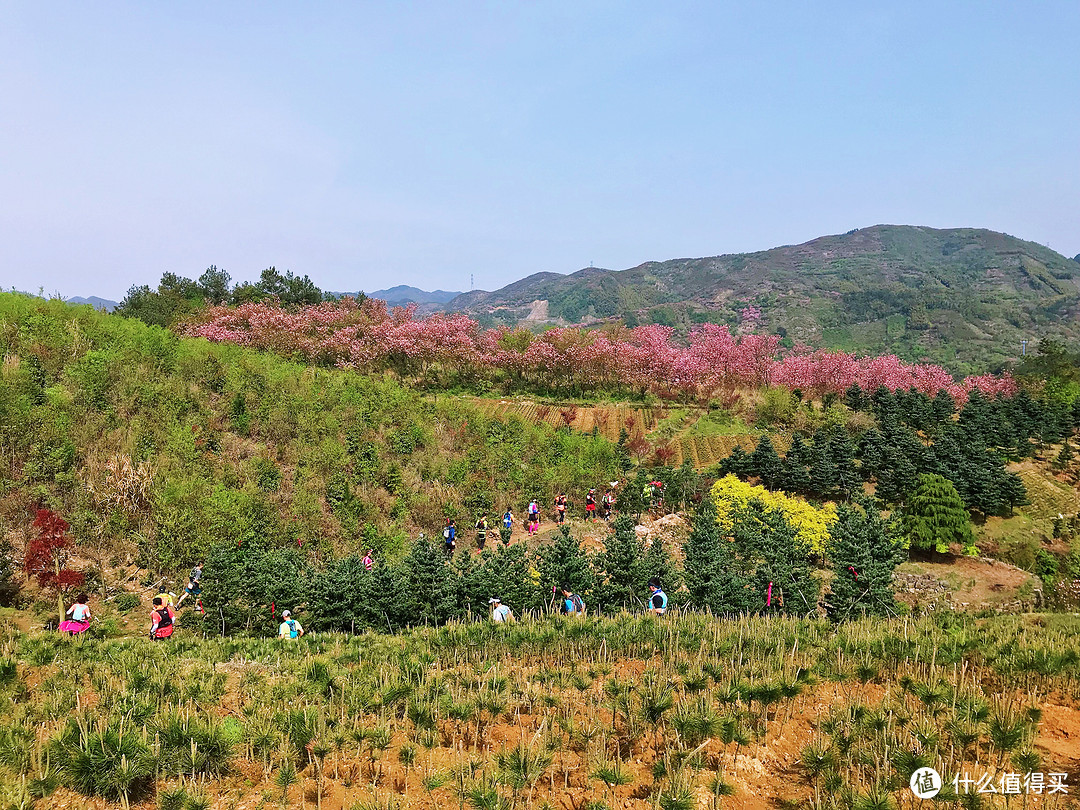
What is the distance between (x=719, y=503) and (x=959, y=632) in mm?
11021

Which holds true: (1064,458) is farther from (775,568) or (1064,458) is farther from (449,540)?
(449,540)

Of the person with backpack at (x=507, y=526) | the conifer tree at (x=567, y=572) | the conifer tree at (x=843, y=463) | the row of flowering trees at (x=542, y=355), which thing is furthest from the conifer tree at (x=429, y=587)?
the row of flowering trees at (x=542, y=355)

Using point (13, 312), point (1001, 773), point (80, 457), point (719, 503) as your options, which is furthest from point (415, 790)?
point (13, 312)

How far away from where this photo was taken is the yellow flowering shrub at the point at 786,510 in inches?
618

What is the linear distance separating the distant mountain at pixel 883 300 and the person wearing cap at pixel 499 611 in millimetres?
70129

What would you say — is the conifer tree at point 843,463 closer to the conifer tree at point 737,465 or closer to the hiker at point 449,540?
the conifer tree at point 737,465

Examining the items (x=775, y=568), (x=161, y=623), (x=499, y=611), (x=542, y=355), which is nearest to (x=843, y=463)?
(x=775, y=568)

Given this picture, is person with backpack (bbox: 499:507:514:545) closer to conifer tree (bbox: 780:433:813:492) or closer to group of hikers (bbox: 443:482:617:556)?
group of hikers (bbox: 443:482:617:556)

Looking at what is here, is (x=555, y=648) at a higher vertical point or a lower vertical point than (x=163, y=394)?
lower

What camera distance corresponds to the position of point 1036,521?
1980cm

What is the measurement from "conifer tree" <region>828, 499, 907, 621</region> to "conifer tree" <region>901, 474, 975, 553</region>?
17.9 feet

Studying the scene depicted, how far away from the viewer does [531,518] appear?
1712cm

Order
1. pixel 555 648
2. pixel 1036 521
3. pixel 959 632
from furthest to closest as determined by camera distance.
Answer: pixel 1036 521
pixel 555 648
pixel 959 632

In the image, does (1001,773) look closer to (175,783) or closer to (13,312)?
(175,783)
